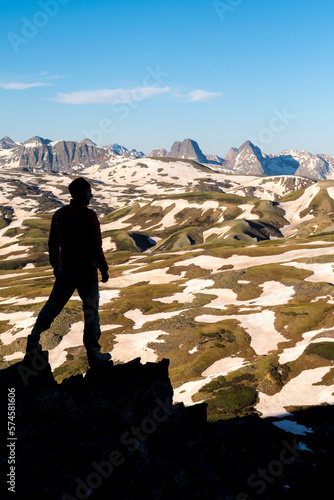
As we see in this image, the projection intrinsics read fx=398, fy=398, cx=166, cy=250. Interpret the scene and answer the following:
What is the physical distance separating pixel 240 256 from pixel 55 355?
8273 centimetres

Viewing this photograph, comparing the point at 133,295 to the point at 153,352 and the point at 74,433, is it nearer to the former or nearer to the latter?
the point at 153,352

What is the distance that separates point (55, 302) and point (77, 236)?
2506mm

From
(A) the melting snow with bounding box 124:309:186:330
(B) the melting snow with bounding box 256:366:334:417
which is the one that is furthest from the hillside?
(A) the melting snow with bounding box 124:309:186:330

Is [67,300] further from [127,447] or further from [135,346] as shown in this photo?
[135,346]

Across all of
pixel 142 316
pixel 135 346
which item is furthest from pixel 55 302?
pixel 142 316

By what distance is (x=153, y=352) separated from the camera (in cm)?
6119

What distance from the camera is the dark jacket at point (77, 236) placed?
46.0 feet

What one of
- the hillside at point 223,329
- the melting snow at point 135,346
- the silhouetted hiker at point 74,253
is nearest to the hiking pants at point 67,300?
the silhouetted hiker at point 74,253

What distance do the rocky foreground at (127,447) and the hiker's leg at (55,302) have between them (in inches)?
39.7

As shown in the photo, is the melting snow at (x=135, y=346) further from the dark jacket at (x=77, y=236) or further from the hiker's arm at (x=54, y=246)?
the dark jacket at (x=77, y=236)

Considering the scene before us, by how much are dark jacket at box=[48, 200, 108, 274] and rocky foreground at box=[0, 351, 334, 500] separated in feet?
11.8

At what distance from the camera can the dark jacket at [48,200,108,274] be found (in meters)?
14.0

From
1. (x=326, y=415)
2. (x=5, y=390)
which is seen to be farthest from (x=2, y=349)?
(x=5, y=390)

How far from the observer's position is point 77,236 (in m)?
14.1
